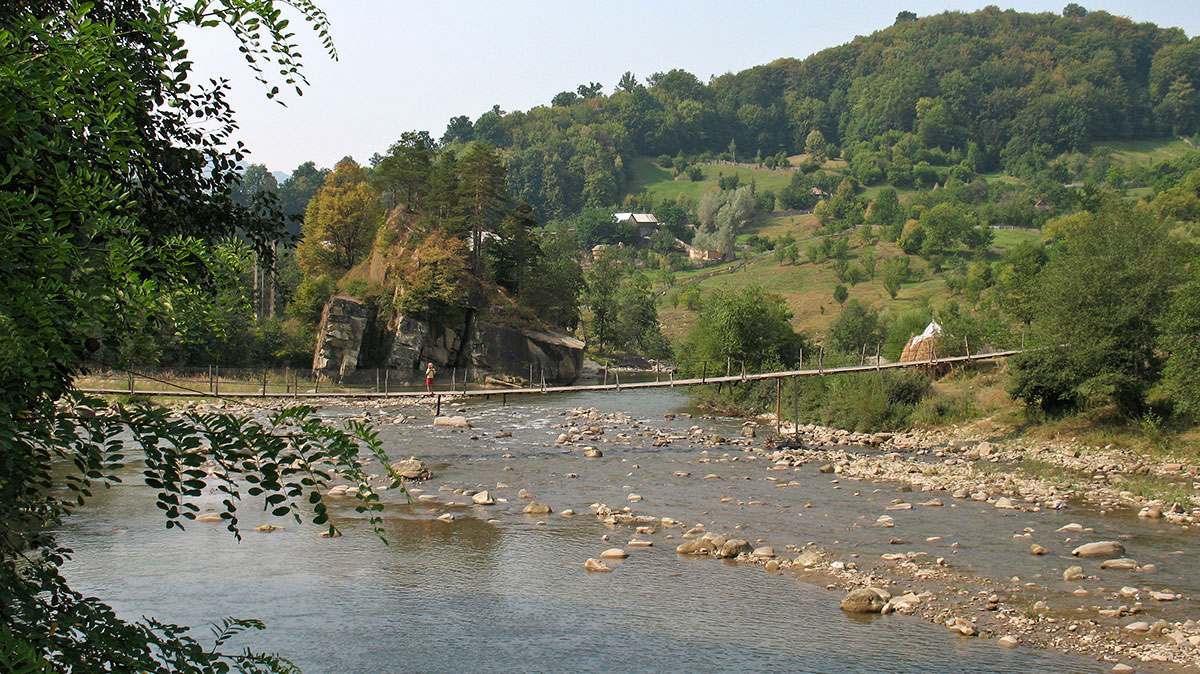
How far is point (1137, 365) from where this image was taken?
77.4 ft

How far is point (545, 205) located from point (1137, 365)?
129 metres

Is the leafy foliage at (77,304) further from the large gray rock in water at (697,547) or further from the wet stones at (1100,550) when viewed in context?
the wet stones at (1100,550)

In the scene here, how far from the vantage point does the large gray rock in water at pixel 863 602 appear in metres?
12.1

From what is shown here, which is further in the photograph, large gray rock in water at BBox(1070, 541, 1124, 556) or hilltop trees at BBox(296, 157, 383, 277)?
hilltop trees at BBox(296, 157, 383, 277)

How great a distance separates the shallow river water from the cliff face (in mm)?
29719

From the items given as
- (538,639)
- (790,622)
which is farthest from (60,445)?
(790,622)

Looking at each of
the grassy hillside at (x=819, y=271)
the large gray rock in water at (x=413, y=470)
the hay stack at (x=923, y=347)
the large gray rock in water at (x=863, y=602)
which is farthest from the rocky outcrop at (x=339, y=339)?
the large gray rock in water at (x=863, y=602)

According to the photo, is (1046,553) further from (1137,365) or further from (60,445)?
(60,445)

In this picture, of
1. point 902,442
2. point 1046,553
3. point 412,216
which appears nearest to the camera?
point 1046,553

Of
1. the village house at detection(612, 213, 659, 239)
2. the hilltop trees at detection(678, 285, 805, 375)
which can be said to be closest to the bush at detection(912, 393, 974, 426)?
the hilltop trees at detection(678, 285, 805, 375)

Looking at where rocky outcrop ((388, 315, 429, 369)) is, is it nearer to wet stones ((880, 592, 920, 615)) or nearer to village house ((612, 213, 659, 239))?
wet stones ((880, 592, 920, 615))

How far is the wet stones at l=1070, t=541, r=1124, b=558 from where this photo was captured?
1427cm

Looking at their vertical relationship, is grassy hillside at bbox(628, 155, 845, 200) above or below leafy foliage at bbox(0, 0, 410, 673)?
above

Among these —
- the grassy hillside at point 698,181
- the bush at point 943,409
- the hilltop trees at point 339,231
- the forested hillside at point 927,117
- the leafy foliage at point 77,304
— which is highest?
the forested hillside at point 927,117
